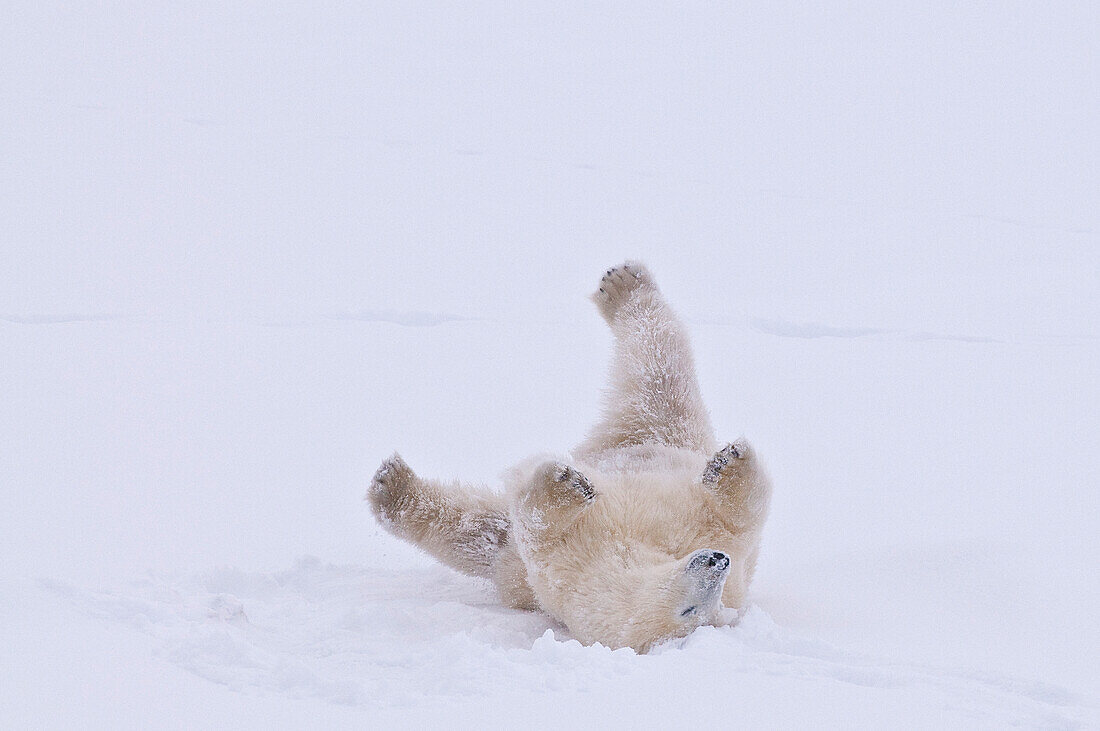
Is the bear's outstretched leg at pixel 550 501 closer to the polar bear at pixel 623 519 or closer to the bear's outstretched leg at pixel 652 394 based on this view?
the polar bear at pixel 623 519

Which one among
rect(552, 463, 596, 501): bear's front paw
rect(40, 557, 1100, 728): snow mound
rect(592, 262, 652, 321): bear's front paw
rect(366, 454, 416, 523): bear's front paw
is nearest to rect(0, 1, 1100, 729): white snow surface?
rect(40, 557, 1100, 728): snow mound

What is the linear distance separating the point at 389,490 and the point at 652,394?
117cm

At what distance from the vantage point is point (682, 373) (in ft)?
14.3

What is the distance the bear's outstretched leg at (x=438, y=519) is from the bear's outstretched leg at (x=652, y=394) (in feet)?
1.99

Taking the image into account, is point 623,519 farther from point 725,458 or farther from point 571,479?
point 725,458

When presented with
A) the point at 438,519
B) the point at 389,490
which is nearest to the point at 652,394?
the point at 438,519

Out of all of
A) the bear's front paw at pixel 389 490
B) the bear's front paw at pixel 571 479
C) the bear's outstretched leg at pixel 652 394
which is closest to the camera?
the bear's front paw at pixel 571 479

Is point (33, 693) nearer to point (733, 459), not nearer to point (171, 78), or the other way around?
point (733, 459)

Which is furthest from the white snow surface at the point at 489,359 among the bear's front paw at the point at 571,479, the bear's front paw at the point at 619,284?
the bear's front paw at the point at 619,284

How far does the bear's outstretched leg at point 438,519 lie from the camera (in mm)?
3758

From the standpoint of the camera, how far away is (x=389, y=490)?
12.3ft

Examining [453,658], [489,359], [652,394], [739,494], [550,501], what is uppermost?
[489,359]

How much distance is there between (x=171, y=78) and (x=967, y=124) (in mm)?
9787

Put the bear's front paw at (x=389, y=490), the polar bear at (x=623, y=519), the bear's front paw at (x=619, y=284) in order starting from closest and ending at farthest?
the polar bear at (x=623, y=519), the bear's front paw at (x=389, y=490), the bear's front paw at (x=619, y=284)
